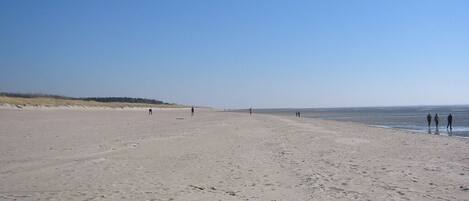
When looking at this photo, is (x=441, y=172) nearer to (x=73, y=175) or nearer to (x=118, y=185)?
(x=118, y=185)

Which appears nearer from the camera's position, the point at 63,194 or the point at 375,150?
the point at 63,194

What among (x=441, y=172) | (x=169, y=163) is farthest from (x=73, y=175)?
(x=441, y=172)

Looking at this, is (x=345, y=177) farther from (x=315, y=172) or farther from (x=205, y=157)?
(x=205, y=157)

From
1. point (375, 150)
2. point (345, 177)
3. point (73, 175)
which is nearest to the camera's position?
point (73, 175)

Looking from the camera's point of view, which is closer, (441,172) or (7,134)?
(441,172)

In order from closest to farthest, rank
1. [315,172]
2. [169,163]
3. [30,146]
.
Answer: [315,172], [169,163], [30,146]

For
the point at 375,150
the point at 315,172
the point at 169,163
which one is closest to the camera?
the point at 315,172

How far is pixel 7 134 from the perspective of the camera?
19.4 meters

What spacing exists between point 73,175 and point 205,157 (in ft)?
15.6

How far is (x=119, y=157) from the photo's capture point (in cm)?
1308

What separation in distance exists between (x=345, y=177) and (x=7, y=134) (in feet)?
48.2

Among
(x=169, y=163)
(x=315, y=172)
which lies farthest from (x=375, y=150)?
(x=169, y=163)

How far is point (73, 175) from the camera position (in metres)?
9.83

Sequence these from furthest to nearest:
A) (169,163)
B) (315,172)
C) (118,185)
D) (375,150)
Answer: (375,150)
(169,163)
(315,172)
(118,185)
